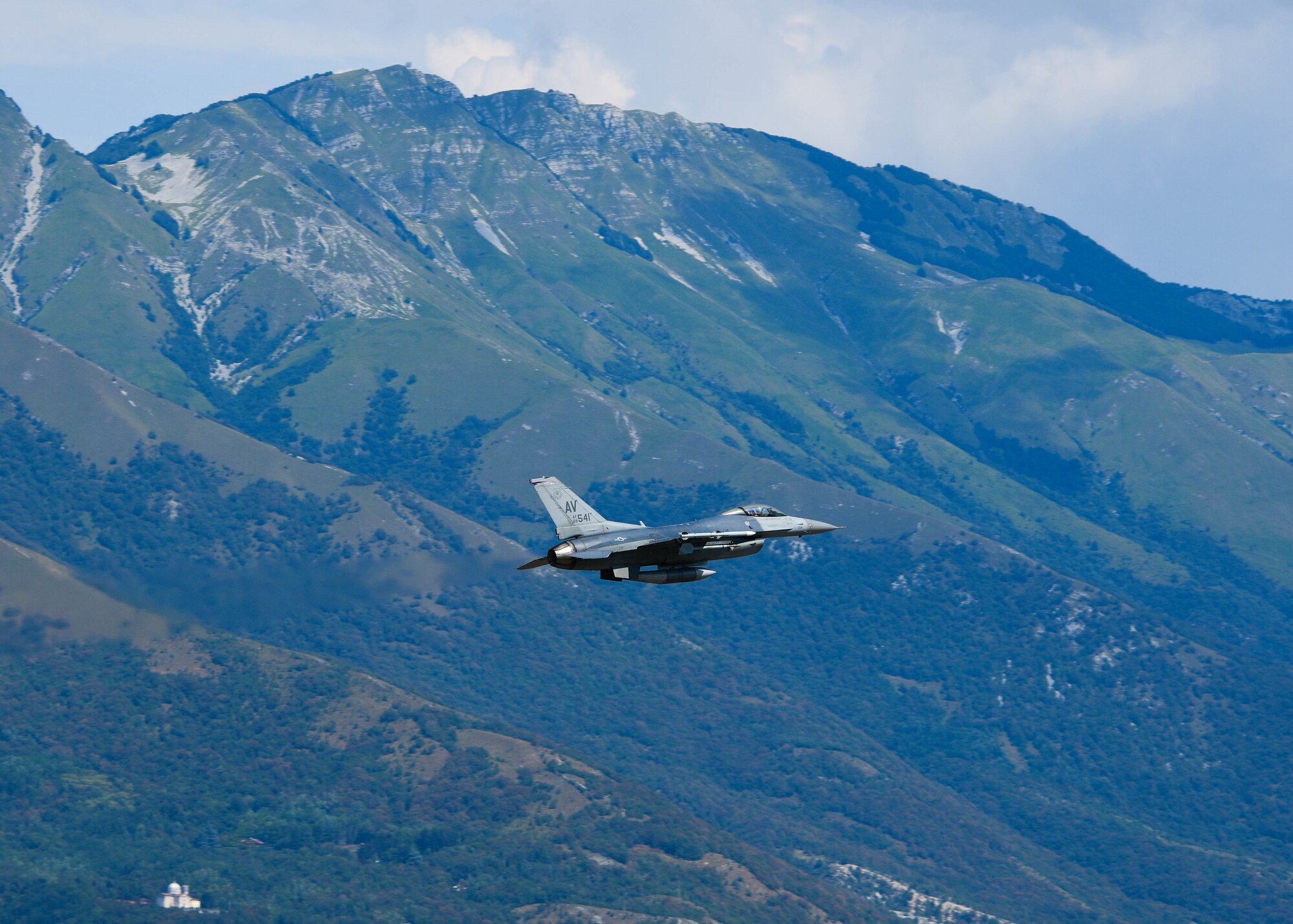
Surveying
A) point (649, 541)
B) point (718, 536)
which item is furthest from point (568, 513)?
point (718, 536)

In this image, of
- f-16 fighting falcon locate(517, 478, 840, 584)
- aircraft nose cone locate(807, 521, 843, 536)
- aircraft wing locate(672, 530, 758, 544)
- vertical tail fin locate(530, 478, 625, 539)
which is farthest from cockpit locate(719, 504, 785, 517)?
vertical tail fin locate(530, 478, 625, 539)

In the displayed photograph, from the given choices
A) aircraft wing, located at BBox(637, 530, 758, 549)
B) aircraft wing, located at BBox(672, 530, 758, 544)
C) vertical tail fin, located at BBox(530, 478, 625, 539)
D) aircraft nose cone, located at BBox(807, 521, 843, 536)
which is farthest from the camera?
aircraft nose cone, located at BBox(807, 521, 843, 536)

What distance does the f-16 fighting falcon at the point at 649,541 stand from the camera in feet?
384

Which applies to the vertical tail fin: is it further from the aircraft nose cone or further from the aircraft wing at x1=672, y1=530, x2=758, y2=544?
the aircraft nose cone

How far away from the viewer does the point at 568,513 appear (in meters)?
123

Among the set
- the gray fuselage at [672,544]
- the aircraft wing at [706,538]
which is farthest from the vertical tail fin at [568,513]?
the aircraft wing at [706,538]

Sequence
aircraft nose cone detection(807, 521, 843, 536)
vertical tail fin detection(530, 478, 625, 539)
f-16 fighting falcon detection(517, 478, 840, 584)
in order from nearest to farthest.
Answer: f-16 fighting falcon detection(517, 478, 840, 584) → vertical tail fin detection(530, 478, 625, 539) → aircraft nose cone detection(807, 521, 843, 536)

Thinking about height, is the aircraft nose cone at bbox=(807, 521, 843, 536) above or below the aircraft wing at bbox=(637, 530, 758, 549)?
above

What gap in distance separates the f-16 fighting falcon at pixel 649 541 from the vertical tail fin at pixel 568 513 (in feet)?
0.14

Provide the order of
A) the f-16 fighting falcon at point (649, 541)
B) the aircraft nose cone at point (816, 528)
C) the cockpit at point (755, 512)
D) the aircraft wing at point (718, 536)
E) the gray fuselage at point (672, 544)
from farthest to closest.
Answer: the cockpit at point (755, 512)
the aircraft nose cone at point (816, 528)
the aircraft wing at point (718, 536)
the f-16 fighting falcon at point (649, 541)
the gray fuselage at point (672, 544)

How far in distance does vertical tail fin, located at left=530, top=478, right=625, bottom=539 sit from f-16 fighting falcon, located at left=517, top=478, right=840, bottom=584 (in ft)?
0.14

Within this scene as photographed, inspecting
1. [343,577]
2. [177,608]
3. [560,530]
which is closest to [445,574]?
[343,577]

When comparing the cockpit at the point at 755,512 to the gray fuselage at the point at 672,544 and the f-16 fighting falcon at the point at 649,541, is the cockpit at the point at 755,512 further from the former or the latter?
the gray fuselage at the point at 672,544

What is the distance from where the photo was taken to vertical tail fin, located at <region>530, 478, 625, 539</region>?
122 meters
